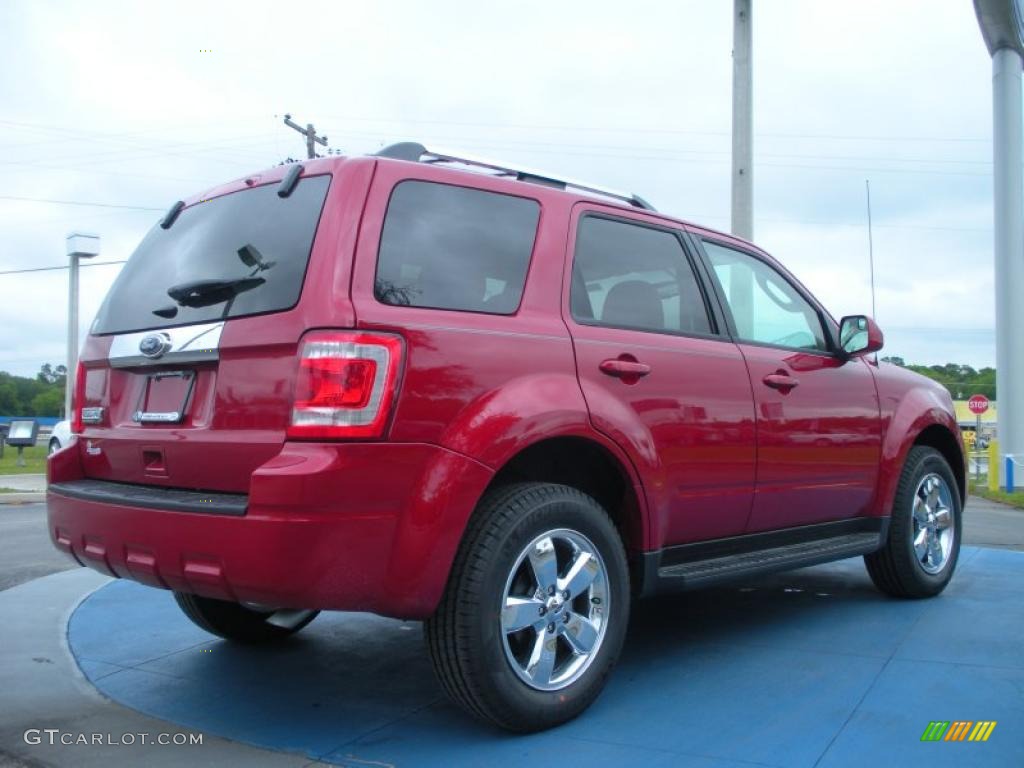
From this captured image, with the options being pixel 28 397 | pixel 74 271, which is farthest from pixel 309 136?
pixel 28 397

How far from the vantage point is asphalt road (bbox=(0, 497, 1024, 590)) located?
21.7 feet

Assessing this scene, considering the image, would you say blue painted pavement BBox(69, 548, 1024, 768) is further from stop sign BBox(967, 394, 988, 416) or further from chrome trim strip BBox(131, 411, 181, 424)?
stop sign BBox(967, 394, 988, 416)

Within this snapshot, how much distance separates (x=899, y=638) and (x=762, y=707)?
1.29 m

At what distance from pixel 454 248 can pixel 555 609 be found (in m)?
1.24

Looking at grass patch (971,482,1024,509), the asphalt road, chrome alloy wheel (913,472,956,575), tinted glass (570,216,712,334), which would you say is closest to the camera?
tinted glass (570,216,712,334)

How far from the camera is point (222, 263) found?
3229mm

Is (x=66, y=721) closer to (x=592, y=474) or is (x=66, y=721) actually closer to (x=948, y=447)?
(x=592, y=474)

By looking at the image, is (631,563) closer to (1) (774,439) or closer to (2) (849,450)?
(1) (774,439)

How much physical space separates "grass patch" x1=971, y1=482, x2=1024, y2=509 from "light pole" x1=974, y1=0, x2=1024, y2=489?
4.88 feet

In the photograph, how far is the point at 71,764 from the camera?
294 cm

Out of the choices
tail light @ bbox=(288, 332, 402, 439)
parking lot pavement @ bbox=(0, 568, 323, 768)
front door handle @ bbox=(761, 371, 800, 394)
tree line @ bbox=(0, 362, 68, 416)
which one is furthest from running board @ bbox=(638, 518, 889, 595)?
tree line @ bbox=(0, 362, 68, 416)

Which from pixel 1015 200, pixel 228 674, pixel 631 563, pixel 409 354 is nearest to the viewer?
pixel 409 354

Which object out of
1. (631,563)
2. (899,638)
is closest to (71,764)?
(631,563)

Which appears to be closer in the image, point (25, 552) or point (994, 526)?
point (25, 552)
